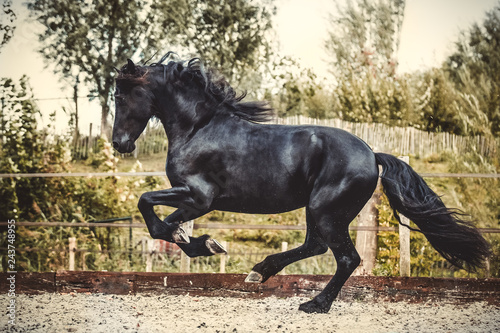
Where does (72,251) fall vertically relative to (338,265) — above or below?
below

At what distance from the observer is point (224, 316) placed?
374 centimetres

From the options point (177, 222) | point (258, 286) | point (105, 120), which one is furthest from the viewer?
point (105, 120)

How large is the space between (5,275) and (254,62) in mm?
6815

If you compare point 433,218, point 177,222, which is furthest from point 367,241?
point 177,222

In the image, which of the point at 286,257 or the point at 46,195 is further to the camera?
the point at 46,195

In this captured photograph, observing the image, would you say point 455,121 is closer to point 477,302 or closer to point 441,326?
point 477,302

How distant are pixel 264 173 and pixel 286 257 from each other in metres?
0.69

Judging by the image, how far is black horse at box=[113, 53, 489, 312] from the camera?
360cm

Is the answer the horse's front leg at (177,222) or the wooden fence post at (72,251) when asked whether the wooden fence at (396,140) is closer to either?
the wooden fence post at (72,251)

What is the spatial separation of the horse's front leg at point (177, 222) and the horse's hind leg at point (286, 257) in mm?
388

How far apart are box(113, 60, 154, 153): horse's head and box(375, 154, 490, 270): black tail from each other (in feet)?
6.42

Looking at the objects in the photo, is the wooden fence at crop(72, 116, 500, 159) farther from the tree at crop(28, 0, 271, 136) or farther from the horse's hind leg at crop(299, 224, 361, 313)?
the horse's hind leg at crop(299, 224, 361, 313)

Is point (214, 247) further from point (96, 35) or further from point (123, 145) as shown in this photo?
point (96, 35)

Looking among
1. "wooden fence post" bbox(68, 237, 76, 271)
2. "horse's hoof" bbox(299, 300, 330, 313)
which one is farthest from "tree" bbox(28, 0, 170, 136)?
"horse's hoof" bbox(299, 300, 330, 313)
